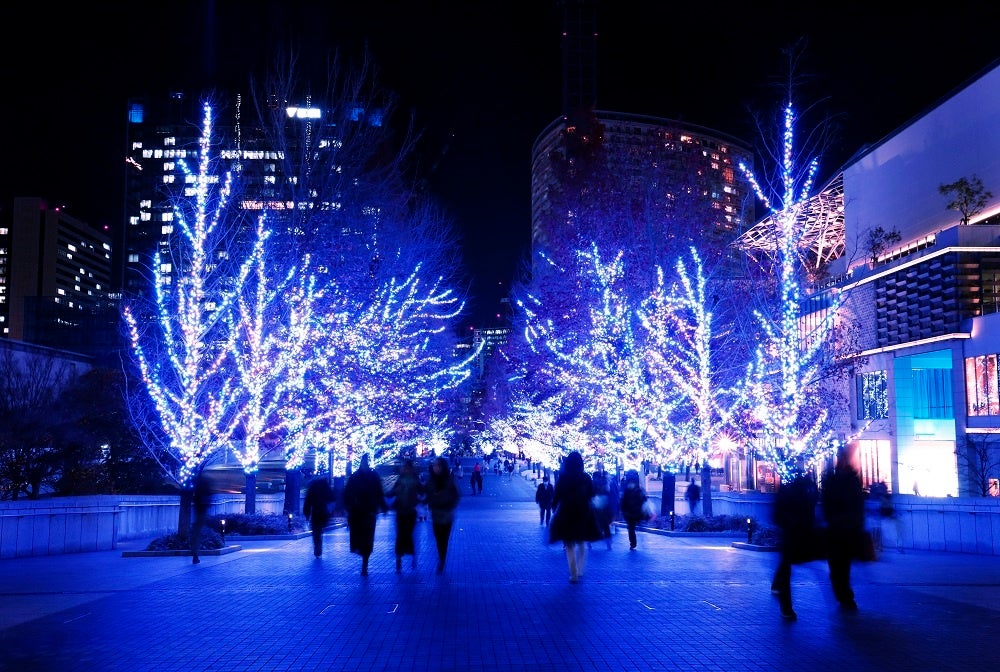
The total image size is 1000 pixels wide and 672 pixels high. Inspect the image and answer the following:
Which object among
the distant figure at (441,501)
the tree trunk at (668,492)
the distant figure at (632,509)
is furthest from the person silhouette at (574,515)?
the tree trunk at (668,492)

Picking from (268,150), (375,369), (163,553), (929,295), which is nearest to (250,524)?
(163,553)

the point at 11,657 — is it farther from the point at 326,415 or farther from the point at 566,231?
the point at 566,231

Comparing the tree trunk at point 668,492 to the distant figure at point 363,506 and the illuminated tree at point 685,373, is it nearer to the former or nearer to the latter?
the illuminated tree at point 685,373

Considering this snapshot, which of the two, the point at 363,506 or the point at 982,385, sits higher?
the point at 982,385

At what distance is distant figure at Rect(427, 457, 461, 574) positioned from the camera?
49.7 ft

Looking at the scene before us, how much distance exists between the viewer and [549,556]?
59.2 feet

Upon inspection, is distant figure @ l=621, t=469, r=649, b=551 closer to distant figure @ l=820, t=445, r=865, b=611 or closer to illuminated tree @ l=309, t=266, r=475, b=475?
distant figure @ l=820, t=445, r=865, b=611

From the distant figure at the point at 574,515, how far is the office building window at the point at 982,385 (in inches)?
1054

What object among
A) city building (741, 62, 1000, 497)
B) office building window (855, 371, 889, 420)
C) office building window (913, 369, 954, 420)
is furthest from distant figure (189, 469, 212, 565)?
office building window (855, 371, 889, 420)

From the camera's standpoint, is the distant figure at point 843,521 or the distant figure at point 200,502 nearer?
the distant figure at point 843,521

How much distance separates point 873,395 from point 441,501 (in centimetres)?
3430

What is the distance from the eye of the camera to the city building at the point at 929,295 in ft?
117

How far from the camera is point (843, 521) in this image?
433 inches

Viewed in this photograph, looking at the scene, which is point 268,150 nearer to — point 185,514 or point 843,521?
point 185,514
